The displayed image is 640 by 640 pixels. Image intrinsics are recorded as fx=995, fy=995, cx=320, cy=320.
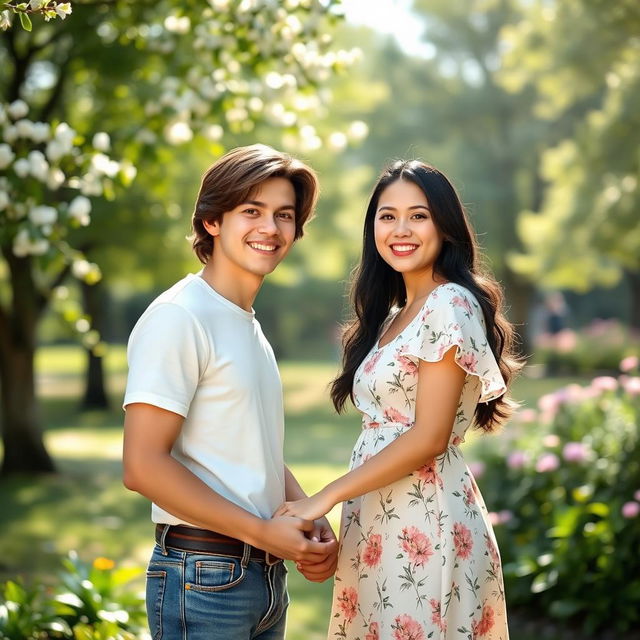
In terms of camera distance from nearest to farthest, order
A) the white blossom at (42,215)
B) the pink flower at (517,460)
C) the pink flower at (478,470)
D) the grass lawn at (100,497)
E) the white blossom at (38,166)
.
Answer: the white blossom at (38,166), the white blossom at (42,215), the pink flower at (517,460), the pink flower at (478,470), the grass lawn at (100,497)

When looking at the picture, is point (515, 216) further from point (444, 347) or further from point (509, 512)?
point (444, 347)

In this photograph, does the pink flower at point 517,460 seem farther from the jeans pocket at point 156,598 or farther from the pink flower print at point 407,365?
the jeans pocket at point 156,598

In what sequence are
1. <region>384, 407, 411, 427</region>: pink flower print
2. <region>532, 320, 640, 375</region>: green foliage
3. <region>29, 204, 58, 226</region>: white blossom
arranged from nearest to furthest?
<region>384, 407, 411, 427</region>: pink flower print < <region>29, 204, 58, 226</region>: white blossom < <region>532, 320, 640, 375</region>: green foliage

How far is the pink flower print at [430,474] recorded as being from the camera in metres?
3.17

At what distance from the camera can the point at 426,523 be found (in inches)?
124

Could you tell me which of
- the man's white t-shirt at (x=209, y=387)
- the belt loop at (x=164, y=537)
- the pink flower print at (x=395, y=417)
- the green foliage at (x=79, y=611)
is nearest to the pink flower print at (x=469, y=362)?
the pink flower print at (x=395, y=417)

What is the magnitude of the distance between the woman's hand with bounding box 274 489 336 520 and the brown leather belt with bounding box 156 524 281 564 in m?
0.19

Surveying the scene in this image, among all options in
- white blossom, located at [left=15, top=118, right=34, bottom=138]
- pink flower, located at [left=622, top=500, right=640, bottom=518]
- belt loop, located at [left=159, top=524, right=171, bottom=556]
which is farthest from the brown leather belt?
pink flower, located at [left=622, top=500, right=640, bottom=518]

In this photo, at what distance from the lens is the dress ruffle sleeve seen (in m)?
3.07

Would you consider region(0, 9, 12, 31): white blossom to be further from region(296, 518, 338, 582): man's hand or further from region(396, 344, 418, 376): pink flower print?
region(296, 518, 338, 582): man's hand

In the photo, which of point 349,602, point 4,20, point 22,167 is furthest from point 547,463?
point 4,20

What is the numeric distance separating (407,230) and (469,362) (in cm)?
49

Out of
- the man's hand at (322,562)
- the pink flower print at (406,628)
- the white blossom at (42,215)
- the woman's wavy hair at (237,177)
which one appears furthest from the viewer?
the white blossom at (42,215)

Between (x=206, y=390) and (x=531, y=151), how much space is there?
2953cm
